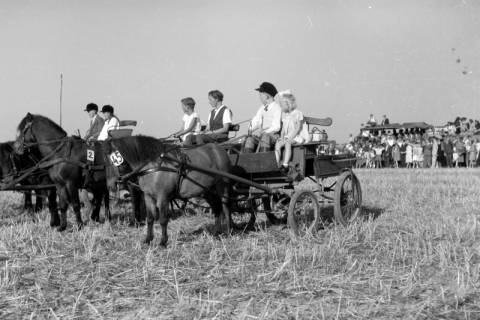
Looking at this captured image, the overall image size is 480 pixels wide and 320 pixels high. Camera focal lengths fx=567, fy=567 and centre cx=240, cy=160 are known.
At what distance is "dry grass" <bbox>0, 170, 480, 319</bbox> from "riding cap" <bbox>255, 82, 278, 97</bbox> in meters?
2.27

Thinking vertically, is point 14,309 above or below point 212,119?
below

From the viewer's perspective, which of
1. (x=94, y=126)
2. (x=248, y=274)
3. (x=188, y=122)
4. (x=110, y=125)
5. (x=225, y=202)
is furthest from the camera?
(x=94, y=126)

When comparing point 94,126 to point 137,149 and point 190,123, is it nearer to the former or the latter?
point 190,123

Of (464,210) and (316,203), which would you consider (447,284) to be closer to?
(316,203)

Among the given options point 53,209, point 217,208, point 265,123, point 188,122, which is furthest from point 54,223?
point 265,123

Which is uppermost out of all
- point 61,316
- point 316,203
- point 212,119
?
point 212,119

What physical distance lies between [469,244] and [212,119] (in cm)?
468

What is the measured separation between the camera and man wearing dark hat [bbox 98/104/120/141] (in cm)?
1159

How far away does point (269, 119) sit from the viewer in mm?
9141

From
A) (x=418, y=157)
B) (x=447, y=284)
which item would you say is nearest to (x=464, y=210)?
(x=447, y=284)

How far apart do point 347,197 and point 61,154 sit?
489cm

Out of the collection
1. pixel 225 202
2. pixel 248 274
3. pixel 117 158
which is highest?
pixel 117 158

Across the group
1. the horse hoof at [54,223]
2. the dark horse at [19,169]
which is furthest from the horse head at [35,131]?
the horse hoof at [54,223]

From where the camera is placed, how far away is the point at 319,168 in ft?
29.2
